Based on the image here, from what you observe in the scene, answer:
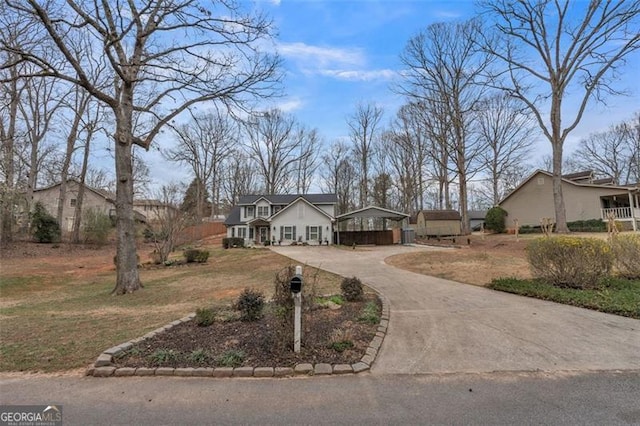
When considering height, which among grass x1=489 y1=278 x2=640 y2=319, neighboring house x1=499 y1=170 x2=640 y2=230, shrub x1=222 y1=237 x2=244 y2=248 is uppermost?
neighboring house x1=499 y1=170 x2=640 y2=230

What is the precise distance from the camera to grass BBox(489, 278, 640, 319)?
6062mm

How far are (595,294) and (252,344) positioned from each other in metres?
7.22

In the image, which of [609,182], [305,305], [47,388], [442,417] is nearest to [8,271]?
[47,388]

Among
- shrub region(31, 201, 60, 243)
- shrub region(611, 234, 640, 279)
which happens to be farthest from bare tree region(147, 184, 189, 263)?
shrub region(611, 234, 640, 279)

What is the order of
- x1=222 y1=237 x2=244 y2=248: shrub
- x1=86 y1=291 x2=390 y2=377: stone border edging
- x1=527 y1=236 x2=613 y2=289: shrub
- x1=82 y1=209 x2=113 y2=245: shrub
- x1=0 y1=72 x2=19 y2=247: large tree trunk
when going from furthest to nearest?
x1=222 y1=237 x2=244 y2=248: shrub → x1=82 y1=209 x2=113 y2=245: shrub → x1=0 y1=72 x2=19 y2=247: large tree trunk → x1=527 y1=236 x2=613 y2=289: shrub → x1=86 y1=291 x2=390 y2=377: stone border edging

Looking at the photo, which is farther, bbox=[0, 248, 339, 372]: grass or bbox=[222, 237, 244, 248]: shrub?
bbox=[222, 237, 244, 248]: shrub

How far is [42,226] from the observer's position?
24.3 metres

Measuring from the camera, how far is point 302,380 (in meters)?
3.59

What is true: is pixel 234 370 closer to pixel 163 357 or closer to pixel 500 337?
pixel 163 357

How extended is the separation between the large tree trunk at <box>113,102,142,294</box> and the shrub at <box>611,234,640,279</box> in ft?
44.1

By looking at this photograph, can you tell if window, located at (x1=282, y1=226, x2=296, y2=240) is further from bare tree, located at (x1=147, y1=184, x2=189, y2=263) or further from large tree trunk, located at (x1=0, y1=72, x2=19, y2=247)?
large tree trunk, located at (x1=0, y1=72, x2=19, y2=247)

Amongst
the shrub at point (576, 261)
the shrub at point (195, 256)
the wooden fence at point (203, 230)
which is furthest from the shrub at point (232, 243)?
the shrub at point (576, 261)

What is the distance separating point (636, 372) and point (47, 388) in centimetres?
643

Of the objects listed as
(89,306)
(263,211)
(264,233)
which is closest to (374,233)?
(264,233)
